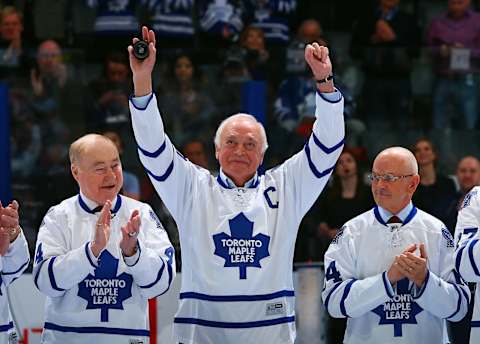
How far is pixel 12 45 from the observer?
9383 mm

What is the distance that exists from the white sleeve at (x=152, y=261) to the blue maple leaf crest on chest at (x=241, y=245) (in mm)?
236

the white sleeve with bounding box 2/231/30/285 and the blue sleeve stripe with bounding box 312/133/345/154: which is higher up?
the blue sleeve stripe with bounding box 312/133/345/154

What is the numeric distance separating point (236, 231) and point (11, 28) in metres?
4.59

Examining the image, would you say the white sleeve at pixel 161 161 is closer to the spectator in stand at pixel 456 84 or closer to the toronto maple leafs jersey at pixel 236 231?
the toronto maple leafs jersey at pixel 236 231

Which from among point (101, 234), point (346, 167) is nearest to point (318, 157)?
point (101, 234)

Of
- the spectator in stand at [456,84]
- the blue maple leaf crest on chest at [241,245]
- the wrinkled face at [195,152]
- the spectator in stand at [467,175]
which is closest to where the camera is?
the blue maple leaf crest on chest at [241,245]

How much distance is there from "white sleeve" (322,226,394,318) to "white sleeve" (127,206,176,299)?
74 cm

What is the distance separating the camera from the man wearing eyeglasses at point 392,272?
5.50 meters

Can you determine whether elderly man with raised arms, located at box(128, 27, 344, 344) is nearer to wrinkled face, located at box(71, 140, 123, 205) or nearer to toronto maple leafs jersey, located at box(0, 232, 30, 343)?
wrinkled face, located at box(71, 140, 123, 205)

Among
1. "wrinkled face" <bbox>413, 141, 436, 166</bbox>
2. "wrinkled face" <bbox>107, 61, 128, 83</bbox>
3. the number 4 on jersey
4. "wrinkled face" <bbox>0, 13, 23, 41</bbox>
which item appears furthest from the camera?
"wrinkled face" <bbox>0, 13, 23, 41</bbox>

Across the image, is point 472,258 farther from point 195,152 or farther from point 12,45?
Answer: point 12,45

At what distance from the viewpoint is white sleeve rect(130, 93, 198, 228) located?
547cm

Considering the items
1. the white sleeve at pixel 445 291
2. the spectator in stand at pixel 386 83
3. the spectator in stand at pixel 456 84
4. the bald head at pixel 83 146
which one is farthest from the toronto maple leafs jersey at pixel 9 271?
the spectator in stand at pixel 456 84

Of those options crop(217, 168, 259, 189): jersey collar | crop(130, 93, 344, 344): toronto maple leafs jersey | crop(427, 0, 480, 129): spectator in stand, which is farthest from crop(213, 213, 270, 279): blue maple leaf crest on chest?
crop(427, 0, 480, 129): spectator in stand
